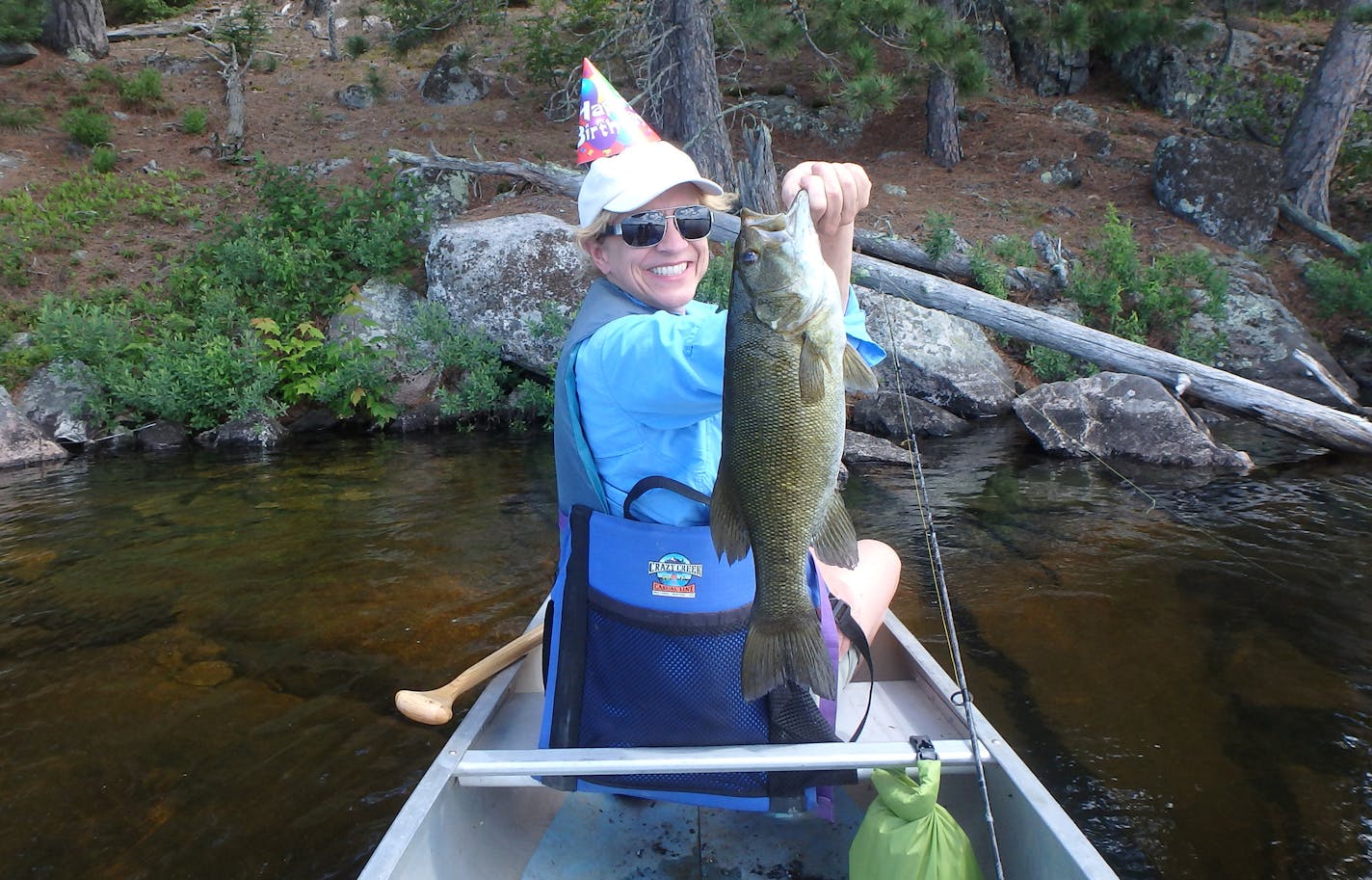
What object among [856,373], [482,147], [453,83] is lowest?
[482,147]

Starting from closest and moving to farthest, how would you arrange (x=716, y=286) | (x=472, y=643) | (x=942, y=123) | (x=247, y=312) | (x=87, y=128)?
1. (x=472, y=643)
2. (x=716, y=286)
3. (x=247, y=312)
4. (x=87, y=128)
5. (x=942, y=123)

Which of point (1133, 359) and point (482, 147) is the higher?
point (482, 147)

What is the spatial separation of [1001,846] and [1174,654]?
3.25 m

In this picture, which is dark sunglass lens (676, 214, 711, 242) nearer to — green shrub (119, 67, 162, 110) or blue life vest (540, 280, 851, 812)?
blue life vest (540, 280, 851, 812)

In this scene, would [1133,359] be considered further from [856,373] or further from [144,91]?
[144,91]

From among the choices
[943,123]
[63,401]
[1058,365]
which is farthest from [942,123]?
[63,401]

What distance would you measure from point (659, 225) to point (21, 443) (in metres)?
11.0

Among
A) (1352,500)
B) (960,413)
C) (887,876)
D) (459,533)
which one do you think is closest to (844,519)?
(887,876)

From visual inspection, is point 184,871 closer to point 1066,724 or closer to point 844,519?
point 844,519

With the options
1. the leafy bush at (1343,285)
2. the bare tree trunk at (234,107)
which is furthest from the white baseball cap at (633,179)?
the bare tree trunk at (234,107)

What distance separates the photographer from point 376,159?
1472 centimetres

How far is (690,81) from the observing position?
13.1 m

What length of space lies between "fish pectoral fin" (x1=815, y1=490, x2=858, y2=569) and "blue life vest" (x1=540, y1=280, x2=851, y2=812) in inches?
11.2

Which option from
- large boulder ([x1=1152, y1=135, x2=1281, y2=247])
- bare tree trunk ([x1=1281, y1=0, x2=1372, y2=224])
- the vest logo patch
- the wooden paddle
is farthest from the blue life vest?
bare tree trunk ([x1=1281, y1=0, x2=1372, y2=224])
